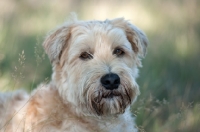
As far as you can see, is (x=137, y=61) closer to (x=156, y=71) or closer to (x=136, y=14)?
(x=156, y=71)

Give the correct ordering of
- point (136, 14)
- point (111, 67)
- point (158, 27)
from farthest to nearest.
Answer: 1. point (136, 14)
2. point (158, 27)
3. point (111, 67)

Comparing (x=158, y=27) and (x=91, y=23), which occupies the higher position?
(x=158, y=27)

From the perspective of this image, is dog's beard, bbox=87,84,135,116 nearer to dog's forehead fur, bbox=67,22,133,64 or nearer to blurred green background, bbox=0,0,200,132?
dog's forehead fur, bbox=67,22,133,64

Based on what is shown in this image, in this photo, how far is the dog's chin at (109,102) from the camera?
440cm

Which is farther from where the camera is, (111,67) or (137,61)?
(137,61)

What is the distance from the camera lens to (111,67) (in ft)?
14.6

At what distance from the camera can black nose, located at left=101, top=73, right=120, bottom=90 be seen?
4.29 m

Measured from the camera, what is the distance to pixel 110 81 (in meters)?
4.29

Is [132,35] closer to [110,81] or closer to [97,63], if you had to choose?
[97,63]

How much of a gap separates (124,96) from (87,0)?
686cm

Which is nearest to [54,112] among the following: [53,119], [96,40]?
[53,119]

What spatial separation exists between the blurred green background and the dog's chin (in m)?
0.55

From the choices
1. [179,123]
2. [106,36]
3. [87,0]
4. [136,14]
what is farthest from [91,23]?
[87,0]

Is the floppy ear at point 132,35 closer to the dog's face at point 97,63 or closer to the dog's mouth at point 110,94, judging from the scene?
the dog's face at point 97,63
